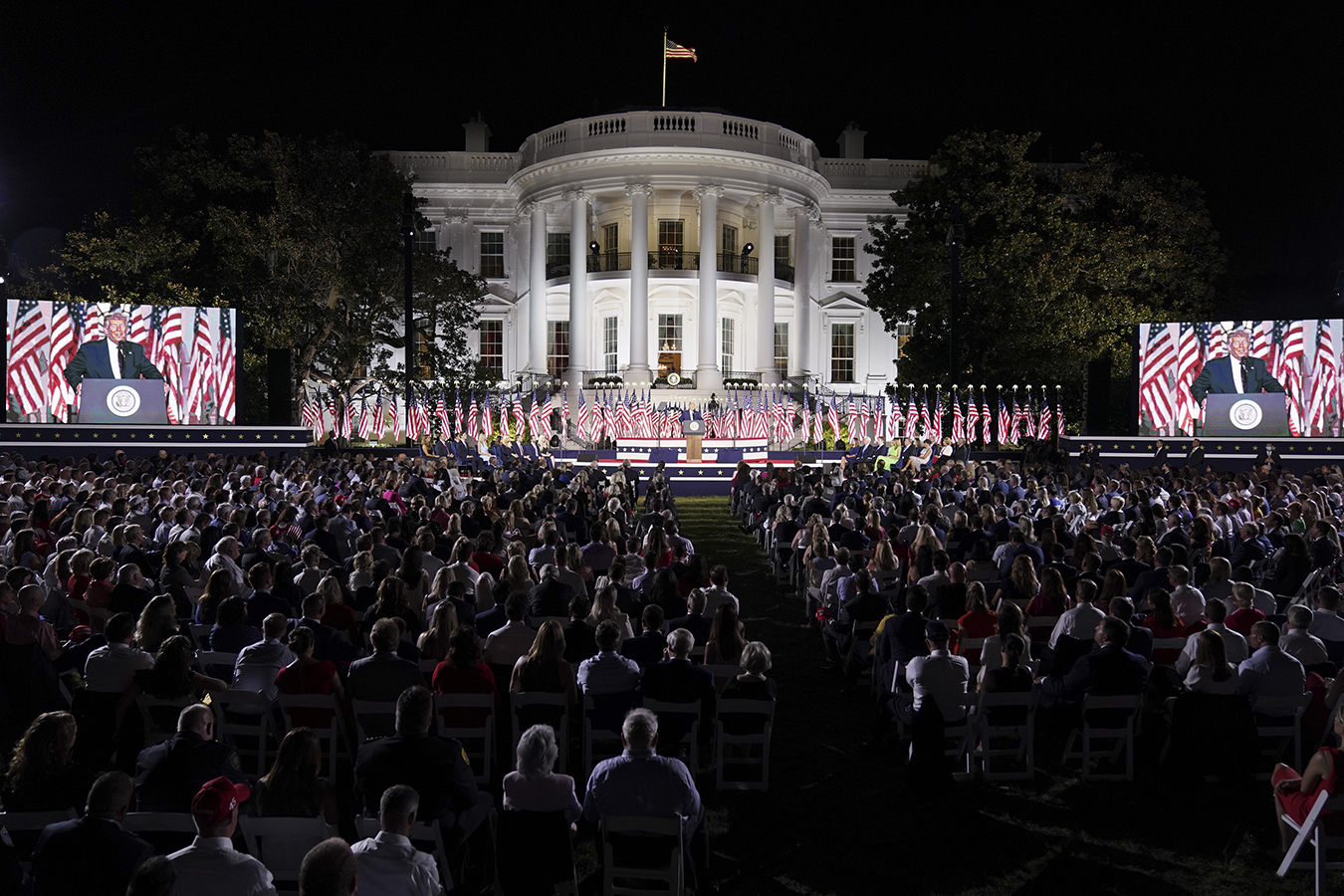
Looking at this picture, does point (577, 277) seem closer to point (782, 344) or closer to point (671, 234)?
point (671, 234)

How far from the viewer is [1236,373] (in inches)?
1094

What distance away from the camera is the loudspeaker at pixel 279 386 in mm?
28469

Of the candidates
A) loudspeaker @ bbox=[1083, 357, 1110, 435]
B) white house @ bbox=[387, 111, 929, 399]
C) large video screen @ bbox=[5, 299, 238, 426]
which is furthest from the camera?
white house @ bbox=[387, 111, 929, 399]

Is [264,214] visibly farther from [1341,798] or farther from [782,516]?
[1341,798]

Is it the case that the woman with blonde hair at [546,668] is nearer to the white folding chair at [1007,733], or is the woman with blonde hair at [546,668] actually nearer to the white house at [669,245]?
the white folding chair at [1007,733]

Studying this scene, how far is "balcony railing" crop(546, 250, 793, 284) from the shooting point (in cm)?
4084

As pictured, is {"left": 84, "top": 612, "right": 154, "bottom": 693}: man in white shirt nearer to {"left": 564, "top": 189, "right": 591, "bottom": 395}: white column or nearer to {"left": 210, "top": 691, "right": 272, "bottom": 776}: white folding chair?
{"left": 210, "top": 691, "right": 272, "bottom": 776}: white folding chair

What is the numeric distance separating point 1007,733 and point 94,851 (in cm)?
589

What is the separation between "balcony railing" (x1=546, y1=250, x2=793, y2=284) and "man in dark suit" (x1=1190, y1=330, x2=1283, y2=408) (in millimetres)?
18369

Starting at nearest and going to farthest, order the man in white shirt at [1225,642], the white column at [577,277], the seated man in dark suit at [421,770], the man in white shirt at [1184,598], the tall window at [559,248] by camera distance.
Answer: the seated man in dark suit at [421,770]
the man in white shirt at [1225,642]
the man in white shirt at [1184,598]
the white column at [577,277]
the tall window at [559,248]

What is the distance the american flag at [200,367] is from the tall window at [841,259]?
92.0 feet

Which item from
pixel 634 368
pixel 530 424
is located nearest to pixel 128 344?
pixel 530 424

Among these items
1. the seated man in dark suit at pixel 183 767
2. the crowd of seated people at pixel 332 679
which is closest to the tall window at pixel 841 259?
the crowd of seated people at pixel 332 679

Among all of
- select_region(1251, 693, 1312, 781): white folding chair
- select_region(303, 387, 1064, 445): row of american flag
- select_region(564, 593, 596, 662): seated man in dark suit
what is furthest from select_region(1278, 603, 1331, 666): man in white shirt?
select_region(303, 387, 1064, 445): row of american flag
